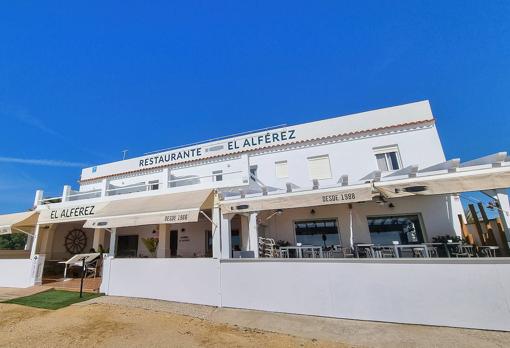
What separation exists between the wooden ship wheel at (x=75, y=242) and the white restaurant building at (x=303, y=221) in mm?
88

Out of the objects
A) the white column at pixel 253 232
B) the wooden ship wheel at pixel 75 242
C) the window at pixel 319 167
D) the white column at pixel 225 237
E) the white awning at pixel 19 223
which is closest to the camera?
the white column at pixel 225 237

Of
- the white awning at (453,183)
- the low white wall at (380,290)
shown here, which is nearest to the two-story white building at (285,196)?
the white awning at (453,183)

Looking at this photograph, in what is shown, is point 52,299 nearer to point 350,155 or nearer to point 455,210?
point 350,155

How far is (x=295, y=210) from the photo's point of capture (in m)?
17.0

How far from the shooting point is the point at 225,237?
40.1ft

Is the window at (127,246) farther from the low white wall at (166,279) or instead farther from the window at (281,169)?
the window at (281,169)

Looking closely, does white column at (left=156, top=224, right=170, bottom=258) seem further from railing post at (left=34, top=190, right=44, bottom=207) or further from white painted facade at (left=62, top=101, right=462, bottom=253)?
railing post at (left=34, top=190, right=44, bottom=207)

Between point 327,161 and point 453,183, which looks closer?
point 453,183

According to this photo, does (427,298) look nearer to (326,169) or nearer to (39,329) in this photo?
(326,169)

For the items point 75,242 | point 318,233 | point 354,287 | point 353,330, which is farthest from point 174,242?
point 353,330

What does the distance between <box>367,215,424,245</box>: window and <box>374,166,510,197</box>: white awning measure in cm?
592

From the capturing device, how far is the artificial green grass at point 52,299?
1168 centimetres

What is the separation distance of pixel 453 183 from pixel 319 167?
30.7 feet

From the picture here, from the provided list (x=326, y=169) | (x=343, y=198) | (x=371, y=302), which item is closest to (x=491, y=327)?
(x=371, y=302)
